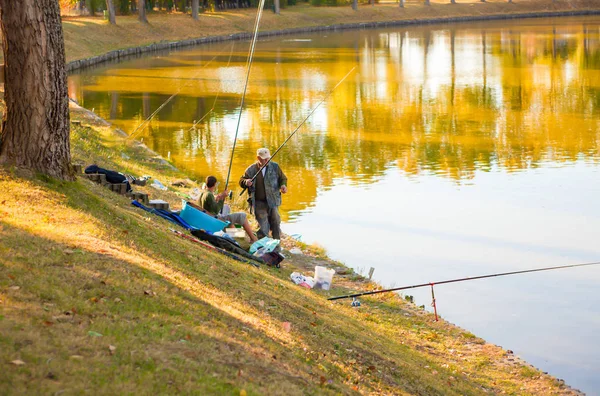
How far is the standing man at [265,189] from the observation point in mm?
12852

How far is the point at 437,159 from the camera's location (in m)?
22.7

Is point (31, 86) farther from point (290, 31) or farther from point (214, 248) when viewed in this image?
point (290, 31)

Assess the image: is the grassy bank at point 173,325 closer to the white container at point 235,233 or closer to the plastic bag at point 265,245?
the plastic bag at point 265,245

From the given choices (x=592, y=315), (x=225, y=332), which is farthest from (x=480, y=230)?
(x=225, y=332)

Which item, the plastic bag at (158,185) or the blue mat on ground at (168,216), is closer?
the blue mat on ground at (168,216)

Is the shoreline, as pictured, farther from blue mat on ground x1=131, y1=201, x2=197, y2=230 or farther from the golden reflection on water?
the golden reflection on water

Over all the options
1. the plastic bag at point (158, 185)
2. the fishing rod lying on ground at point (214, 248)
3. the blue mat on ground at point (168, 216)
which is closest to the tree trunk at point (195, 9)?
the plastic bag at point (158, 185)

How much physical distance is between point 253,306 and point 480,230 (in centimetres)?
867

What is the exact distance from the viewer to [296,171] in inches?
836

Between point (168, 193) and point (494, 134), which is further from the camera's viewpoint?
point (494, 134)

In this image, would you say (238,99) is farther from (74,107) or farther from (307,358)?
Answer: (307,358)

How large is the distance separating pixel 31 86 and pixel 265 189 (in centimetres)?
438

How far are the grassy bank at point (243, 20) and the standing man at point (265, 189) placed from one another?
120ft

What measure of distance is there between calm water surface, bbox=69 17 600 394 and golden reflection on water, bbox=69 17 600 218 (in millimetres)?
91
